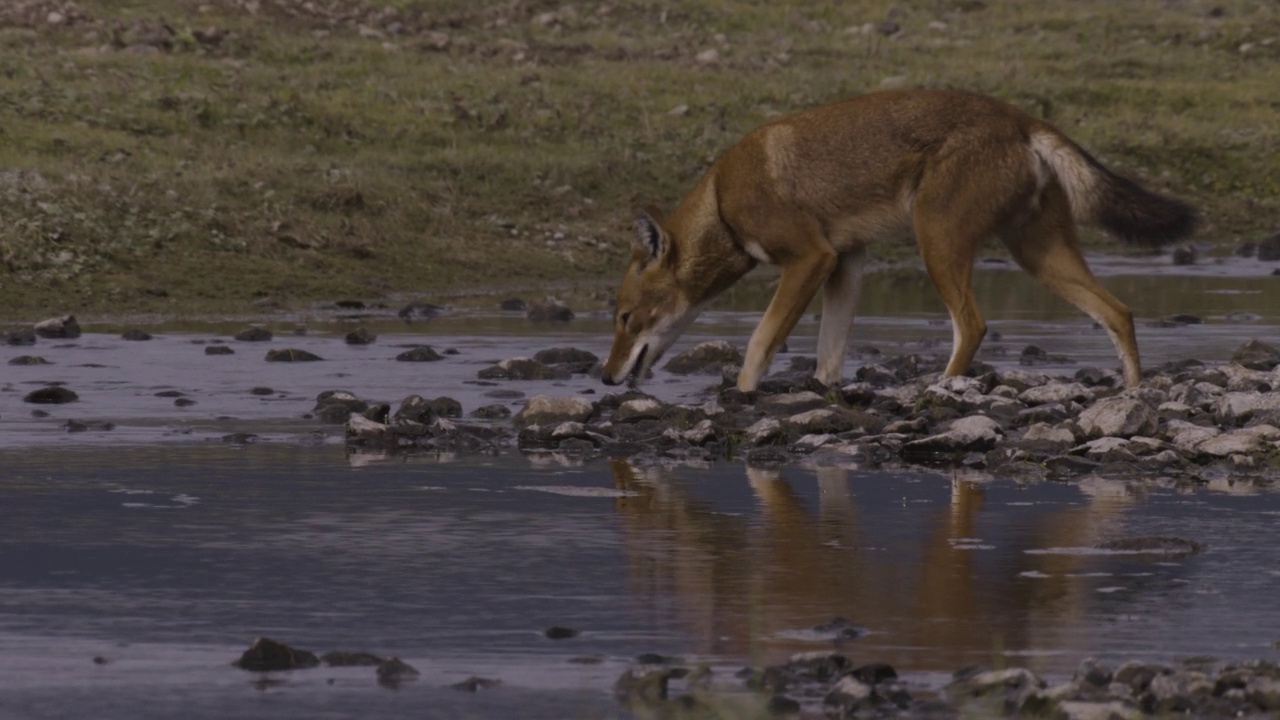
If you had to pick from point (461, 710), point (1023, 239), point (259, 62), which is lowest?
point (461, 710)

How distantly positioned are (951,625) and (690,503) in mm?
2525

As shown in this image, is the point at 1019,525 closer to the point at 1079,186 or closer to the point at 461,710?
the point at 461,710

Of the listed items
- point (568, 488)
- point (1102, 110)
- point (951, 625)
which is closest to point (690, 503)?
point (568, 488)

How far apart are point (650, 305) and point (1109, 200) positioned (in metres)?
2.54

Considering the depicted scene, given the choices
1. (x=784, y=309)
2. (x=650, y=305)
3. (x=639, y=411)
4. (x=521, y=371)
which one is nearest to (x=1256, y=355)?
(x=784, y=309)

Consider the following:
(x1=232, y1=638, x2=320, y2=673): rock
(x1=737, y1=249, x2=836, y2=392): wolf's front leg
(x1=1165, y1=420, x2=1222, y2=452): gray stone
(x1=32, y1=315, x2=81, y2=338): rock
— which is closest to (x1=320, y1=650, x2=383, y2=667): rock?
(x1=232, y1=638, x2=320, y2=673): rock

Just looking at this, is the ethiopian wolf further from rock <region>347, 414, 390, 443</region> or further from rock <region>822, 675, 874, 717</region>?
rock <region>822, 675, 874, 717</region>

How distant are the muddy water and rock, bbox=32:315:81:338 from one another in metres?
3.46

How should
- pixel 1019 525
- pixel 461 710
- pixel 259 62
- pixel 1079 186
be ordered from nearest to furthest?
pixel 461 710 < pixel 1019 525 < pixel 1079 186 < pixel 259 62

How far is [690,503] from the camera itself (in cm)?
888

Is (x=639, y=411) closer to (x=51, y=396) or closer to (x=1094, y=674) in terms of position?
(x=51, y=396)

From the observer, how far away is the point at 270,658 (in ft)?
19.7

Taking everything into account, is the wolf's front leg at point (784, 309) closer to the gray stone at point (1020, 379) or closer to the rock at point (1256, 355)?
the gray stone at point (1020, 379)

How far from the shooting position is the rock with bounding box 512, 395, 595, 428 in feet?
36.2
